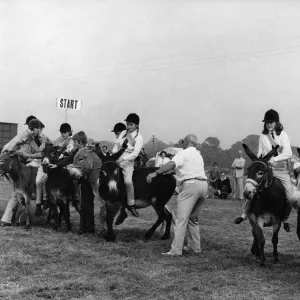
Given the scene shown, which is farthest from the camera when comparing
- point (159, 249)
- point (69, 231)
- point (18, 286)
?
point (69, 231)

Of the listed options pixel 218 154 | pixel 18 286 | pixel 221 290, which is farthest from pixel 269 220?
pixel 218 154

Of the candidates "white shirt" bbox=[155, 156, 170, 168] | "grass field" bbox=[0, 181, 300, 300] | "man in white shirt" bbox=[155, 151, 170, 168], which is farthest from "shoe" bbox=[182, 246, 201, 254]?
"white shirt" bbox=[155, 156, 170, 168]

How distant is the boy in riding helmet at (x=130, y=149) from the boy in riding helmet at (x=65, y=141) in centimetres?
137

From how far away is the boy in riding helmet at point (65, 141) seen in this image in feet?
37.3

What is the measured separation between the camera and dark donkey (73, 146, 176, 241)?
973 centimetres

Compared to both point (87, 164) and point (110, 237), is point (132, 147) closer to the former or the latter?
point (87, 164)

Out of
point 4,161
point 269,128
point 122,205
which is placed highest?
point 269,128

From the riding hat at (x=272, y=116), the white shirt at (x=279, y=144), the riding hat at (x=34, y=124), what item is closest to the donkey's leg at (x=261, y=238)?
the white shirt at (x=279, y=144)

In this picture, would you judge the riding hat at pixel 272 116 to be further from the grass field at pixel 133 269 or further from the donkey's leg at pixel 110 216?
the donkey's leg at pixel 110 216

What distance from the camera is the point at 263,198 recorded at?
8.17 metres

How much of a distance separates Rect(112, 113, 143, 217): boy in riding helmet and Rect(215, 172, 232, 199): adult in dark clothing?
1449 cm

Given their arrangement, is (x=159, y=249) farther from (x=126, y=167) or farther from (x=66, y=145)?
(x=66, y=145)

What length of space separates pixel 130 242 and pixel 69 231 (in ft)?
5.80

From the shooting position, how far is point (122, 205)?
1044 centimetres
